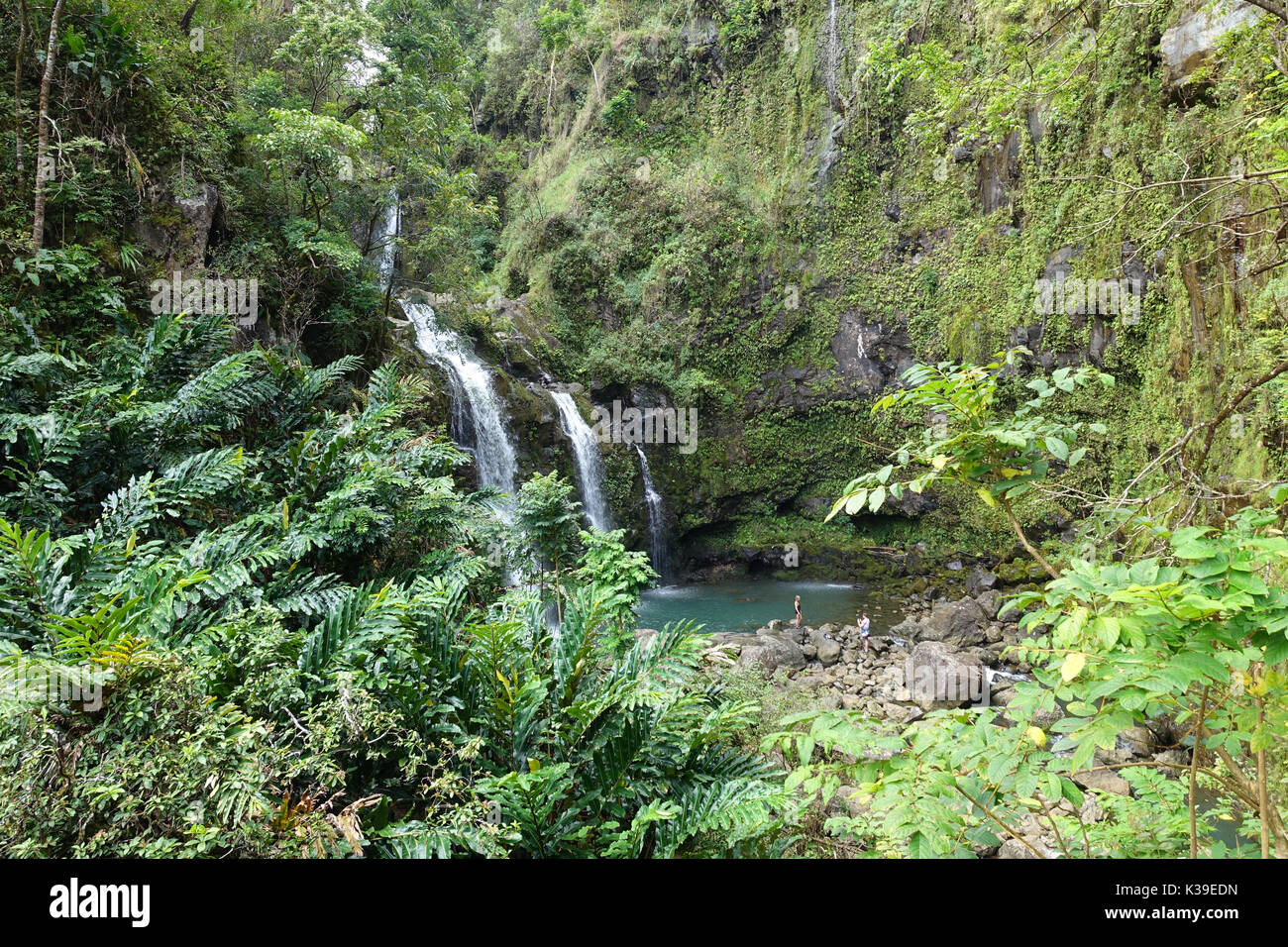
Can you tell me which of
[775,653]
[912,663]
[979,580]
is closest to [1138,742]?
[912,663]

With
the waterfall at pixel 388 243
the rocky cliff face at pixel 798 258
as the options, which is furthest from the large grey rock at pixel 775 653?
the waterfall at pixel 388 243

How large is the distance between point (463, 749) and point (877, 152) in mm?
16847

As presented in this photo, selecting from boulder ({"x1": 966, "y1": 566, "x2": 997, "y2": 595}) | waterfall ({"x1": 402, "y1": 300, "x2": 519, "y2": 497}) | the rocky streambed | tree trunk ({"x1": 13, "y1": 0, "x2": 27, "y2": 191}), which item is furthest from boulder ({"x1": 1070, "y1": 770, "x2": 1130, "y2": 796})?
tree trunk ({"x1": 13, "y1": 0, "x2": 27, "y2": 191})

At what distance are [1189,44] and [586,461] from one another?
1162cm

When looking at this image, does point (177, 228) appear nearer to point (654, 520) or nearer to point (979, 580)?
point (654, 520)

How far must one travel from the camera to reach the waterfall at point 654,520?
14984mm

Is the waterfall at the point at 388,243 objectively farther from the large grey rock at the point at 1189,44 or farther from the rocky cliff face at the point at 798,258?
the large grey rock at the point at 1189,44

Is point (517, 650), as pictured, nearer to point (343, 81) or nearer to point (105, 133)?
point (105, 133)

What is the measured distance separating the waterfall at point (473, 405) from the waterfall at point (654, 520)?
3.89m

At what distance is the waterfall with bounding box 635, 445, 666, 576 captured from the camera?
14984 mm

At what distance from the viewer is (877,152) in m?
14.9

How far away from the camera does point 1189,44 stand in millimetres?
7812

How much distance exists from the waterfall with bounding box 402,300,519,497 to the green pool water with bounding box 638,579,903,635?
4239mm
